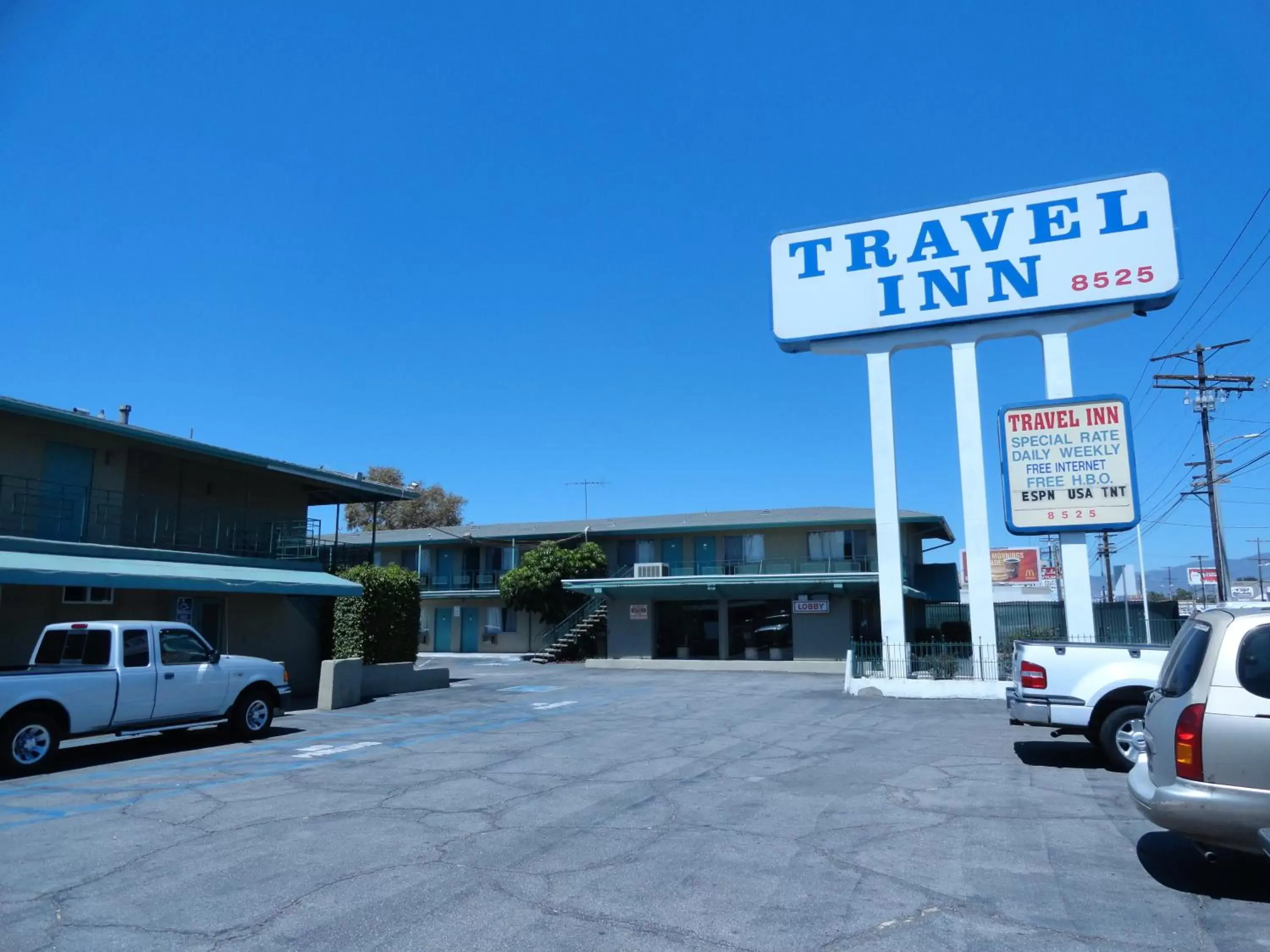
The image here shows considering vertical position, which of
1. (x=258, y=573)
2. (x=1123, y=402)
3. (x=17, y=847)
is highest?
(x=1123, y=402)

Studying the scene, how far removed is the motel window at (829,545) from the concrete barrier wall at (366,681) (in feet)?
58.6

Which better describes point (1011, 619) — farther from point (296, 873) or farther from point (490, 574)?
point (296, 873)

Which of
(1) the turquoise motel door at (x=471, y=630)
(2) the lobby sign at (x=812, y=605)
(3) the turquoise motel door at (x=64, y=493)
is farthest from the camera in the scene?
(1) the turquoise motel door at (x=471, y=630)

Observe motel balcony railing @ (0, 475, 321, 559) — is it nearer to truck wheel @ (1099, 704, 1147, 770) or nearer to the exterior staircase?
the exterior staircase

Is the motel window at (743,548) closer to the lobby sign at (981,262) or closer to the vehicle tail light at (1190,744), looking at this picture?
the lobby sign at (981,262)

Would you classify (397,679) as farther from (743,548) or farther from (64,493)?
(743,548)

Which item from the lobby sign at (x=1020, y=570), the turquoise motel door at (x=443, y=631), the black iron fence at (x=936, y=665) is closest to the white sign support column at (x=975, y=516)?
the black iron fence at (x=936, y=665)

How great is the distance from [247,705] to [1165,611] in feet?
125

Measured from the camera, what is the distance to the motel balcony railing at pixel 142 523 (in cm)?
1816

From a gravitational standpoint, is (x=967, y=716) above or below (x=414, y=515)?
below

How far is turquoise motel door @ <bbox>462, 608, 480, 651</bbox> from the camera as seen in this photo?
46.0 meters

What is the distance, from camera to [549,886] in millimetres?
6426

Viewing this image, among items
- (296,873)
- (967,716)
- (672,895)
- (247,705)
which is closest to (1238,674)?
(672,895)

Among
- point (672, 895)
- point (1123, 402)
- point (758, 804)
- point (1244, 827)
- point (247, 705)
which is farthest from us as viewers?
point (1123, 402)
